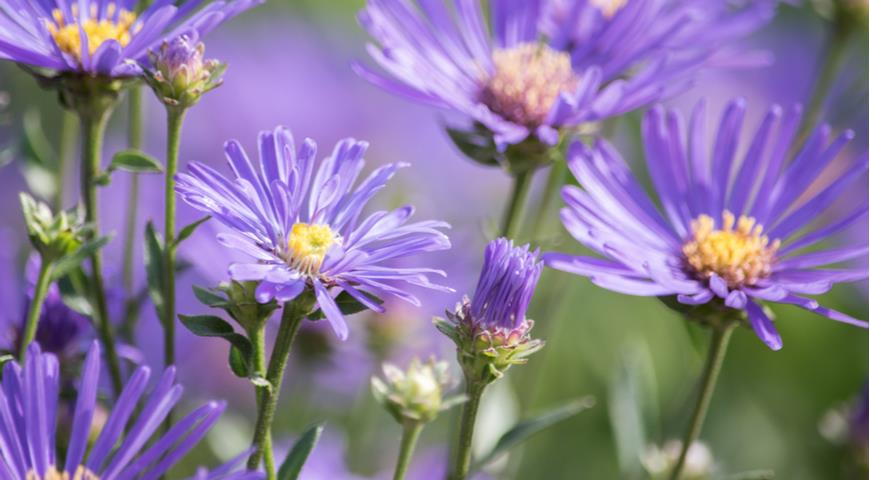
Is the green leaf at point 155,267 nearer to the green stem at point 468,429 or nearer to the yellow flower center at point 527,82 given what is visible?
the green stem at point 468,429

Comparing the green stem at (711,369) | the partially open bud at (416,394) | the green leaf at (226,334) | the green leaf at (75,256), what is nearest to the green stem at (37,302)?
the green leaf at (75,256)

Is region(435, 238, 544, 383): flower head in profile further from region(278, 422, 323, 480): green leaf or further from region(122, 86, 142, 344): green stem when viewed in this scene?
region(122, 86, 142, 344): green stem

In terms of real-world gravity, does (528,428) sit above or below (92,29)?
below

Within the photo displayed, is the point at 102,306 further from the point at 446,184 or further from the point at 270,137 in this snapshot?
the point at 446,184

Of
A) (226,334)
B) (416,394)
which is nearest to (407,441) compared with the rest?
(416,394)

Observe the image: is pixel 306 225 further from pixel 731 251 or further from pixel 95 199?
pixel 731 251
